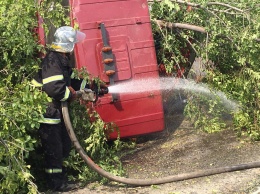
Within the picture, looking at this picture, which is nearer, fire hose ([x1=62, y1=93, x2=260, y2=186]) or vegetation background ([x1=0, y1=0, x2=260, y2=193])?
vegetation background ([x1=0, y1=0, x2=260, y2=193])

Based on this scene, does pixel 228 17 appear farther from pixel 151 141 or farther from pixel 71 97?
pixel 71 97

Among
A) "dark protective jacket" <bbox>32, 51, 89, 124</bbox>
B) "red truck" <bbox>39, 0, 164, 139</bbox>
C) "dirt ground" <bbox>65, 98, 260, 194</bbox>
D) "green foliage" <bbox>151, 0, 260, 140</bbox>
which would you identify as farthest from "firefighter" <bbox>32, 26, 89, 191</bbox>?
"green foliage" <bbox>151, 0, 260, 140</bbox>

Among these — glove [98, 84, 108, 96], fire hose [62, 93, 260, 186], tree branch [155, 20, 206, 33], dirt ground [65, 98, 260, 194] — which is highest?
tree branch [155, 20, 206, 33]

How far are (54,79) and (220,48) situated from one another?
2637 mm

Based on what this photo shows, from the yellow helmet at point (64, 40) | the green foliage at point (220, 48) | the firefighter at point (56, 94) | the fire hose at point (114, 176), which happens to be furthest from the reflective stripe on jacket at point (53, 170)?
the green foliage at point (220, 48)

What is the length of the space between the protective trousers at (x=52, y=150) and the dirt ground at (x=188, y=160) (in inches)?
11.1

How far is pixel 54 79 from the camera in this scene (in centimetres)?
514

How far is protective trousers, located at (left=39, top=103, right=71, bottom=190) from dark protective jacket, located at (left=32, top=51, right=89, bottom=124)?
5 cm

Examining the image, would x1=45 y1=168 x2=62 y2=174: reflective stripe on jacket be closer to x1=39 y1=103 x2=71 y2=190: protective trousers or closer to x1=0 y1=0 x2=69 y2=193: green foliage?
x1=39 y1=103 x2=71 y2=190: protective trousers

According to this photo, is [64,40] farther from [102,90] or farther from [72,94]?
[102,90]

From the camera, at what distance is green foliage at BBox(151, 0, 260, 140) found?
6297 mm

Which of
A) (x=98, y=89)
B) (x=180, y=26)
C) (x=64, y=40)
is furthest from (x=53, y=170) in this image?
(x=180, y=26)

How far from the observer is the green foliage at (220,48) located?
248 inches

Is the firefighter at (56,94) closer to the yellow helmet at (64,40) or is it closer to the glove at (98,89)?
the yellow helmet at (64,40)
